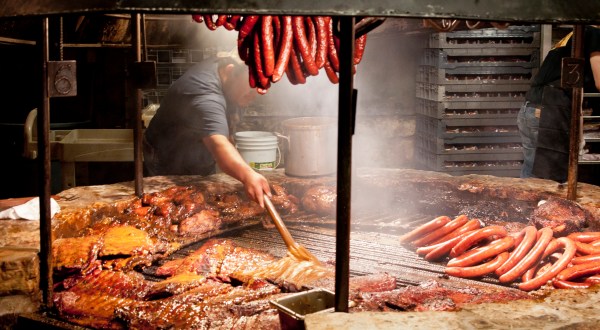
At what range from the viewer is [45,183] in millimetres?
3885

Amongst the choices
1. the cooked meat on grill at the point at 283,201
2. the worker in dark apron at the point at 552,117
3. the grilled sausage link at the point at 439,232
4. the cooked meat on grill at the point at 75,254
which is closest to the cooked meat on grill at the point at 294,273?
the grilled sausage link at the point at 439,232

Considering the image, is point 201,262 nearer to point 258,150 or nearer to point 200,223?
point 200,223

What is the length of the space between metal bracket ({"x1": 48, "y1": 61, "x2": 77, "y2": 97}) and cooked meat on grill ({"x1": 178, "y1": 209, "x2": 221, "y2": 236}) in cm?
183

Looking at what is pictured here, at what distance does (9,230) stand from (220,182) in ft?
7.00

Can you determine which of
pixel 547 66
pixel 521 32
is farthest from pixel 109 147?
pixel 521 32

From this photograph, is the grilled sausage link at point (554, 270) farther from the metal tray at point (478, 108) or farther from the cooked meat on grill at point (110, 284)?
the metal tray at point (478, 108)

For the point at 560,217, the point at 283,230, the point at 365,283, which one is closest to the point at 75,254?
the point at 283,230

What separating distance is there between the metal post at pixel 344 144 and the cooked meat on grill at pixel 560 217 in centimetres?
301

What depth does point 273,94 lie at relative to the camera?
10.7 m

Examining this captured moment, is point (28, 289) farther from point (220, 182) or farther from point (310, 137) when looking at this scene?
point (310, 137)

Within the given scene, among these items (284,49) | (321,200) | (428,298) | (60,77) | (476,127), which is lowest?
(428,298)

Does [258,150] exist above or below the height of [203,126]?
below

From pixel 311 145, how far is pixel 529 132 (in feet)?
10.9

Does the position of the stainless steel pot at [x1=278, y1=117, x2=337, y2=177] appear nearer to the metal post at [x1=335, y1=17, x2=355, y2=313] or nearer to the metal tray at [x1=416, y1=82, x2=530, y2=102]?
the metal post at [x1=335, y1=17, x2=355, y2=313]
